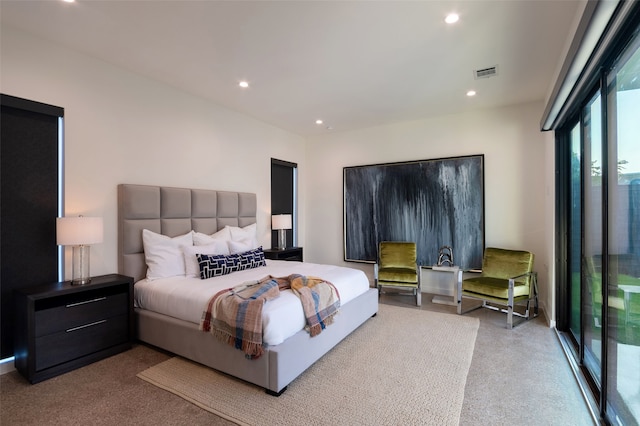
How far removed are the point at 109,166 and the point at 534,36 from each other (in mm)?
4302

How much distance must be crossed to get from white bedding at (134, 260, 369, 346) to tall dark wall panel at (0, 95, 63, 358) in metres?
0.88

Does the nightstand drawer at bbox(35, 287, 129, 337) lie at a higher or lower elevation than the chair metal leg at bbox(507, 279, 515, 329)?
higher

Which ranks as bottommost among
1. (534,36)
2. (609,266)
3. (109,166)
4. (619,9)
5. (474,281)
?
(474,281)

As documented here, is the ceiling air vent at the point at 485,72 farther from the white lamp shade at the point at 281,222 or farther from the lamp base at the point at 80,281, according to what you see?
the lamp base at the point at 80,281

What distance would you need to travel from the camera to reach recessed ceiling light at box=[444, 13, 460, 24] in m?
2.38

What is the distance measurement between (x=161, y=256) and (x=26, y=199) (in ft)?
4.02

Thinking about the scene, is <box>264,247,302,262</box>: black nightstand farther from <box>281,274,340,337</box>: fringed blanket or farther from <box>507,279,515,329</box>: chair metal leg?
<box>507,279,515,329</box>: chair metal leg

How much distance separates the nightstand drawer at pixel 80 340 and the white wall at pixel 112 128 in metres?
0.60

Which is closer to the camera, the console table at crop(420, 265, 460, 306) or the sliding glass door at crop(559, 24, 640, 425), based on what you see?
the sliding glass door at crop(559, 24, 640, 425)

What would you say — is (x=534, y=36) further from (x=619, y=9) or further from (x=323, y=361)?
(x=323, y=361)

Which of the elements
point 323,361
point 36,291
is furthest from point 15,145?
point 323,361

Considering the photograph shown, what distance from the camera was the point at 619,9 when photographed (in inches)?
58.2

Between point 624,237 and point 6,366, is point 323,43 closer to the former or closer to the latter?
point 624,237

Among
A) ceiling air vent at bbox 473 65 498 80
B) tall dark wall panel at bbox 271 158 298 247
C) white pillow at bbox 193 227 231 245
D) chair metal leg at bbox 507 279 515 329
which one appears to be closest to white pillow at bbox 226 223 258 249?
white pillow at bbox 193 227 231 245
